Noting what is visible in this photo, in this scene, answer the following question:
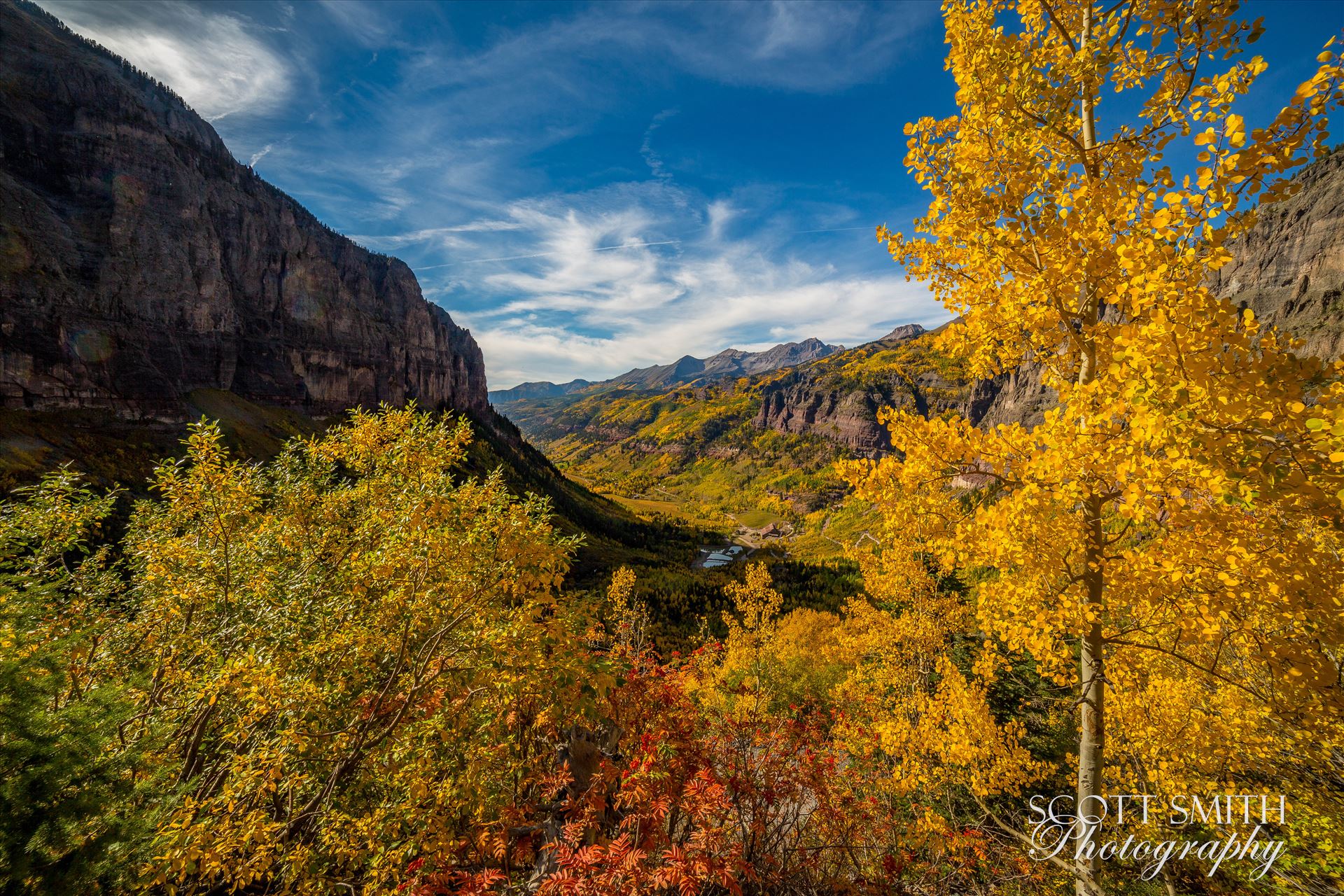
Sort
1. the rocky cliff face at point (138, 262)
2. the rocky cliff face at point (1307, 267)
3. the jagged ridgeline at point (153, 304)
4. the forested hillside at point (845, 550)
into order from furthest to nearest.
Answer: the rocky cliff face at point (1307, 267) → the rocky cliff face at point (138, 262) → the jagged ridgeline at point (153, 304) → the forested hillside at point (845, 550)

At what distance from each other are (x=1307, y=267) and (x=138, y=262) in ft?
900

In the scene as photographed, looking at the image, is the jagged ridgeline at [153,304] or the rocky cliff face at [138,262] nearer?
the jagged ridgeline at [153,304]

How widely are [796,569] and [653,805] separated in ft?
390

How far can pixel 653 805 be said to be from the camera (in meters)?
6.26

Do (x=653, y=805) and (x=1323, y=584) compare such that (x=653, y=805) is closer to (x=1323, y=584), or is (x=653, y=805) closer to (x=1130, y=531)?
(x=1130, y=531)

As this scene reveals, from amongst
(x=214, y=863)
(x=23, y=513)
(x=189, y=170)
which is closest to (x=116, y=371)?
(x=189, y=170)

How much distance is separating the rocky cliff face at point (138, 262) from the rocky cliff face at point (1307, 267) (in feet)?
741

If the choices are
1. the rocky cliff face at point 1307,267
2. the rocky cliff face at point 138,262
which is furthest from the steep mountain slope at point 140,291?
the rocky cliff face at point 1307,267

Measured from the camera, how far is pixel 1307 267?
12169cm

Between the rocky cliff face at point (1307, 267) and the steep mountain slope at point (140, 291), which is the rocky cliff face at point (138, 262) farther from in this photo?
Answer: the rocky cliff face at point (1307, 267)

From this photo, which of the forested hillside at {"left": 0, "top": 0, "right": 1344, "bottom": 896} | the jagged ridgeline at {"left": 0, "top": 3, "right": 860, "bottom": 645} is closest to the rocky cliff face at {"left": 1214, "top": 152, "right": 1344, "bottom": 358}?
the jagged ridgeline at {"left": 0, "top": 3, "right": 860, "bottom": 645}

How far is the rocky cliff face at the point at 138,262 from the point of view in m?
68.3

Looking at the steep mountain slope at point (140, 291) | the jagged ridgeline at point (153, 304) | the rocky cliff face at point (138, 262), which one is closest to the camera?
the steep mountain slope at point (140, 291)

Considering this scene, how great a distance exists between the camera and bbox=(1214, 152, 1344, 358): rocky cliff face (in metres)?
112
